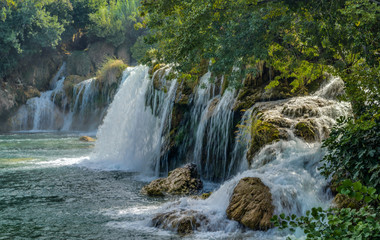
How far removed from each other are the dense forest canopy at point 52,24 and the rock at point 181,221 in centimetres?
3145

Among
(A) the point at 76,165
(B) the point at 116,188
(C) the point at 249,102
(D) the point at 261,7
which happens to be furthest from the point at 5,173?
(D) the point at 261,7

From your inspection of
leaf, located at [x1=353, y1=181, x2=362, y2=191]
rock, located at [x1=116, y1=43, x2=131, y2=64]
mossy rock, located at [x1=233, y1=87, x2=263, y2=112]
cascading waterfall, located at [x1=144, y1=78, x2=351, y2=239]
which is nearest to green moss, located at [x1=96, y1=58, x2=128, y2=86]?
rock, located at [x1=116, y1=43, x2=131, y2=64]

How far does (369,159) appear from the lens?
6727mm

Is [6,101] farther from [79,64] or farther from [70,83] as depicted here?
[79,64]

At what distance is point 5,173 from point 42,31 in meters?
29.5

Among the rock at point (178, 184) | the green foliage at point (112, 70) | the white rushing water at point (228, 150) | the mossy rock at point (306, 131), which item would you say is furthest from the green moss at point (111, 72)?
the mossy rock at point (306, 131)

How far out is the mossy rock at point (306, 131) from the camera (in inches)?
390

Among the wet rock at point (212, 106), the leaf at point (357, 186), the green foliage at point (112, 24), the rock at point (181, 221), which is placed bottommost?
the rock at point (181, 221)

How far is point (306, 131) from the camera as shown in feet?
32.8

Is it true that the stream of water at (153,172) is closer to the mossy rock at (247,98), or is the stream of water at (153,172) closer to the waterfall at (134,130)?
the waterfall at (134,130)

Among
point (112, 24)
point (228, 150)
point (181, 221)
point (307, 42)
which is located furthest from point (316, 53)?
point (112, 24)

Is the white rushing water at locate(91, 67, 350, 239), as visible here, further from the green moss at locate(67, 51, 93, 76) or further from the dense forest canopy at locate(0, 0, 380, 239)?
the green moss at locate(67, 51, 93, 76)

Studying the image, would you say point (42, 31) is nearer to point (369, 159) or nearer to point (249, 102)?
point (249, 102)

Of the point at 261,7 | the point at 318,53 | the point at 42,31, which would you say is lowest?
the point at 318,53
